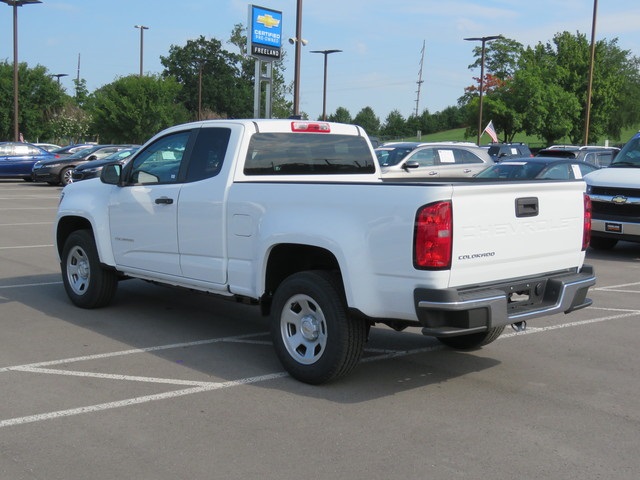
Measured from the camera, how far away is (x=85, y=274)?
814cm

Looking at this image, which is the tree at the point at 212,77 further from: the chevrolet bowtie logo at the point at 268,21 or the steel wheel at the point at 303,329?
the steel wheel at the point at 303,329

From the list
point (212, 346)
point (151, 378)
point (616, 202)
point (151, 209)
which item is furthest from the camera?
point (616, 202)

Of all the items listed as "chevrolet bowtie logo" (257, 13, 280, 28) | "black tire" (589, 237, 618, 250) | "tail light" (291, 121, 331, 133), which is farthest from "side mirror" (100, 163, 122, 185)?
"chevrolet bowtie logo" (257, 13, 280, 28)

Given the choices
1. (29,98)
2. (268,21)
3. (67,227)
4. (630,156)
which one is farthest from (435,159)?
(29,98)

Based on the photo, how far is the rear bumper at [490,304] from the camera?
4.85m

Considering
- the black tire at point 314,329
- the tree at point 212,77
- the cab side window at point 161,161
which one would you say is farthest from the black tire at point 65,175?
the tree at point 212,77

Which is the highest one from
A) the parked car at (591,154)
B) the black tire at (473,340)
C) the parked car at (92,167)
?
the parked car at (591,154)

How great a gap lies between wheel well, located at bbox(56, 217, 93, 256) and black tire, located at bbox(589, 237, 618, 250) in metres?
8.98

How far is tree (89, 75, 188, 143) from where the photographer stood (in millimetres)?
53094

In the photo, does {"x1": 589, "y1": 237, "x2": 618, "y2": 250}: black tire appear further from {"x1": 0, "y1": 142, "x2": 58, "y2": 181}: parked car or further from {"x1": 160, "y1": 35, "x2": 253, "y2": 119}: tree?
{"x1": 160, "y1": 35, "x2": 253, "y2": 119}: tree

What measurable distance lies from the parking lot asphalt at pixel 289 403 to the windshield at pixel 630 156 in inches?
230

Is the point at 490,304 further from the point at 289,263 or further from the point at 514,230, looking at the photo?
the point at 289,263

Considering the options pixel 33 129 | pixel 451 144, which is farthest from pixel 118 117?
pixel 451 144

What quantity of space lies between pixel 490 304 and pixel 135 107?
5117 centimetres
